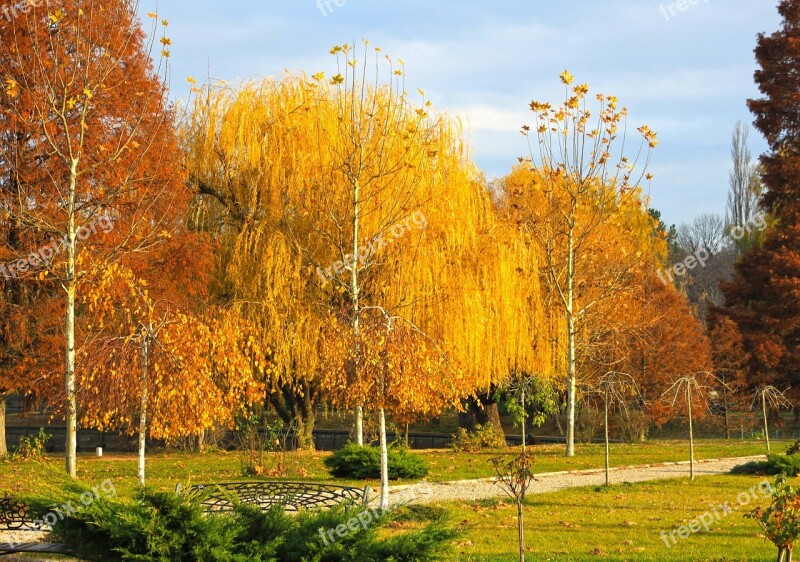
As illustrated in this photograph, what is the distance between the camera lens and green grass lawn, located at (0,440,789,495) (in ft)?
48.8

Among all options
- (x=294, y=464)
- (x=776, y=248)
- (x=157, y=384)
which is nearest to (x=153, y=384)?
(x=157, y=384)

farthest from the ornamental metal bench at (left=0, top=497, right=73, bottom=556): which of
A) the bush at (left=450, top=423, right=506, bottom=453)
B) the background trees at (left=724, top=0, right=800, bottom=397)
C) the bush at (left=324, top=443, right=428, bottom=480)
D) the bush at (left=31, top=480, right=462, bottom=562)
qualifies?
the background trees at (left=724, top=0, right=800, bottom=397)

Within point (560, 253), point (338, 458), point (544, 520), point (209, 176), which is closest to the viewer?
point (544, 520)

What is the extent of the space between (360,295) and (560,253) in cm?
777

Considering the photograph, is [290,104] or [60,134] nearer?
[60,134]

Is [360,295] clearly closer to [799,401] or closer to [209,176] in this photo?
Answer: [209,176]

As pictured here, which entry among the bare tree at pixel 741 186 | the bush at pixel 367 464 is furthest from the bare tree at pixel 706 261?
the bush at pixel 367 464

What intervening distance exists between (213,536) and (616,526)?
6.40 metres

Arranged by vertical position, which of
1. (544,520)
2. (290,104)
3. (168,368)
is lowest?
(544,520)

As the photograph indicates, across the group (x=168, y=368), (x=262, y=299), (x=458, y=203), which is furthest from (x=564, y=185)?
(x=168, y=368)

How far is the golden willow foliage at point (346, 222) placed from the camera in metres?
20.2

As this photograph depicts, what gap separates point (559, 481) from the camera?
15750 millimetres

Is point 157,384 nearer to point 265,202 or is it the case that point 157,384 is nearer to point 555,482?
point 555,482

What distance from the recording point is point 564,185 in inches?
872
